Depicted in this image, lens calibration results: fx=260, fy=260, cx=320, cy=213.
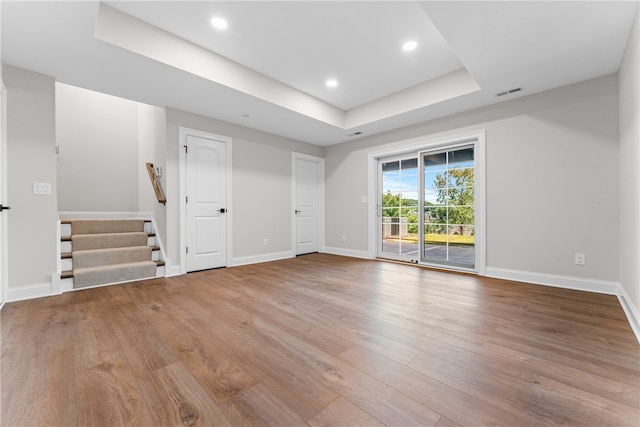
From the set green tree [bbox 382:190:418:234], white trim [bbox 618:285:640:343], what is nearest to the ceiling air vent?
green tree [bbox 382:190:418:234]

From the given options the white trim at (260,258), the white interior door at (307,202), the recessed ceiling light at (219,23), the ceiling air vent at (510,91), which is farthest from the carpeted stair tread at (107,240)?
the ceiling air vent at (510,91)

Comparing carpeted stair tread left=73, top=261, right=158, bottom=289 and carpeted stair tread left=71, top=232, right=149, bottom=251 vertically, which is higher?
carpeted stair tread left=71, top=232, right=149, bottom=251

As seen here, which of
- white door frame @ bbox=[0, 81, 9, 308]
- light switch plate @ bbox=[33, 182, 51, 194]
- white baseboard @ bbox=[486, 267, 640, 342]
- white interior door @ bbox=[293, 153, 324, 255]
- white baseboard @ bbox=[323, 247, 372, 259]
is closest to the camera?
white baseboard @ bbox=[486, 267, 640, 342]

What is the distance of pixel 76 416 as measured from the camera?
1.12 metres

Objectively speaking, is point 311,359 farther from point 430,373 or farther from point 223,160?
point 223,160

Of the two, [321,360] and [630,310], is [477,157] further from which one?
[321,360]

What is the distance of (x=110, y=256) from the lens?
3.47 meters

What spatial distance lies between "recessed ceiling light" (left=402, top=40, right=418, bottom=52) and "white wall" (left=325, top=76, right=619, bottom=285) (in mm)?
1556

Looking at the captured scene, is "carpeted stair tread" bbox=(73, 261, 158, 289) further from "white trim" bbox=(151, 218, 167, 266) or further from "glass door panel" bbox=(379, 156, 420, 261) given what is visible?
"glass door panel" bbox=(379, 156, 420, 261)

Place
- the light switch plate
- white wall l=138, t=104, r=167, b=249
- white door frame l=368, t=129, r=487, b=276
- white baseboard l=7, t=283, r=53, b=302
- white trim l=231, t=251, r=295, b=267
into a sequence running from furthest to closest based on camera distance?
white trim l=231, t=251, r=295, b=267, white wall l=138, t=104, r=167, b=249, white door frame l=368, t=129, r=487, b=276, the light switch plate, white baseboard l=7, t=283, r=53, b=302

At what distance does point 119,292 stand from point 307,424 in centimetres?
287

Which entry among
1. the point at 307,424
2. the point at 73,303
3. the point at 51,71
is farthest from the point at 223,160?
the point at 307,424

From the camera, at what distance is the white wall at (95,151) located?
444cm

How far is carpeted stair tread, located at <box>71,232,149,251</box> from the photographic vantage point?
346cm
